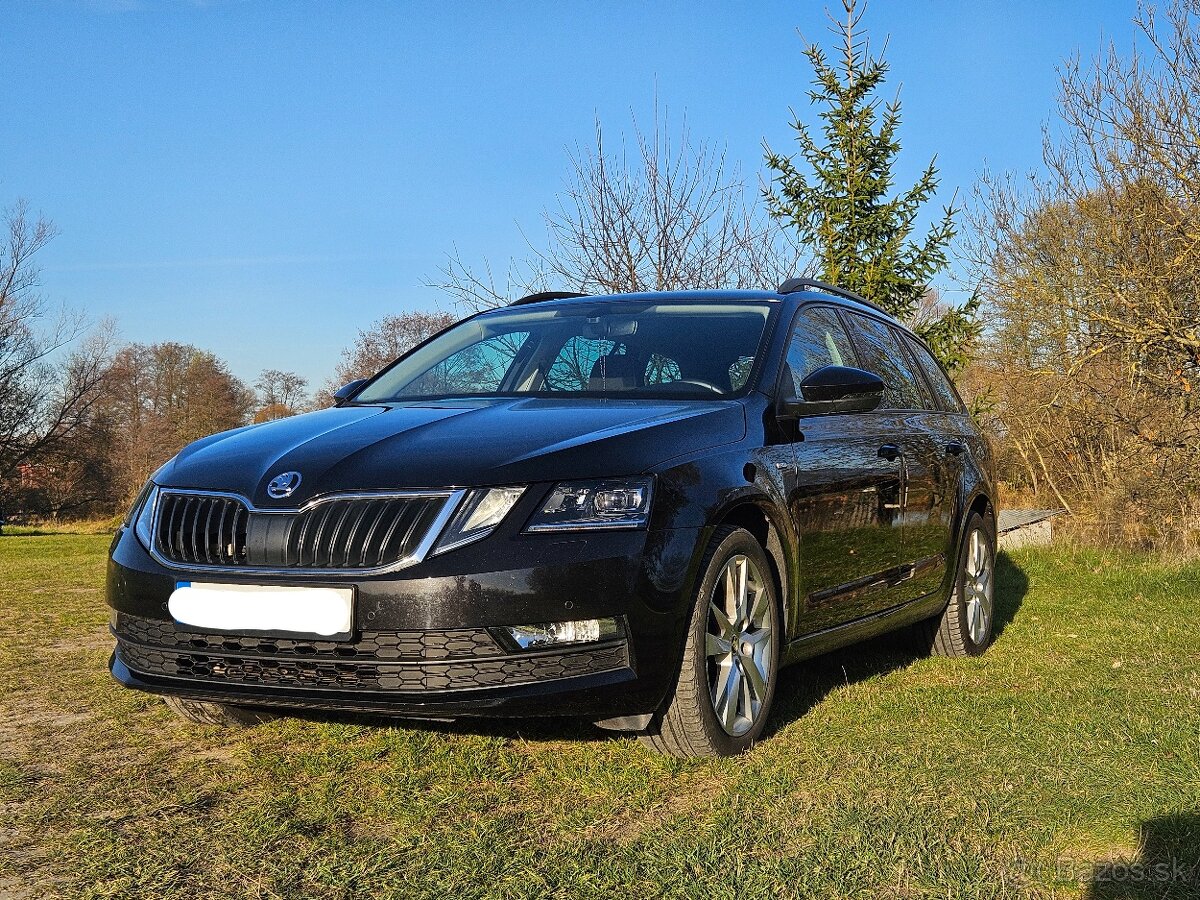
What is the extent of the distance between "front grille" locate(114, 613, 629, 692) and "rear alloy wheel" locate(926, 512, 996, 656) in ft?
10.8

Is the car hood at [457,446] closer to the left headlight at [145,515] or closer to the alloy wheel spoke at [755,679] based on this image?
the left headlight at [145,515]

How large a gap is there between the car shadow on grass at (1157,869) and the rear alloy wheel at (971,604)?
310 centimetres

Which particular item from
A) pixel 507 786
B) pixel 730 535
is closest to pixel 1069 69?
pixel 730 535

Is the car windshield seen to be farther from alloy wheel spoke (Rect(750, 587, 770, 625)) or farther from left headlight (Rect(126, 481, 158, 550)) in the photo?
left headlight (Rect(126, 481, 158, 550))

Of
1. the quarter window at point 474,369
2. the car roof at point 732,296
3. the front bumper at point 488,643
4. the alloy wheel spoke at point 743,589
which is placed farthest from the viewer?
the car roof at point 732,296

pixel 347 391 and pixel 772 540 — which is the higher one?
pixel 347 391

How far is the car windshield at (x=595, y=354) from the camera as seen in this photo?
4785mm

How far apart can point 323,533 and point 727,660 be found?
143 centimetres

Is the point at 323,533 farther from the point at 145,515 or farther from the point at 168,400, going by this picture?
the point at 168,400

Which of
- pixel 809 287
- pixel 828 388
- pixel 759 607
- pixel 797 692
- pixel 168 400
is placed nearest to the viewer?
pixel 759 607

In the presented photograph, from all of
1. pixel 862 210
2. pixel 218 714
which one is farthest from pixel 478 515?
pixel 862 210

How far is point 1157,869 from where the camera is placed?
116 inches

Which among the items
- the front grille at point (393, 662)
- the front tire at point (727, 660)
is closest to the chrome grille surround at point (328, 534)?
the front grille at point (393, 662)

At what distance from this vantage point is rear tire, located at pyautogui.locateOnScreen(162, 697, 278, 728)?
453 cm
